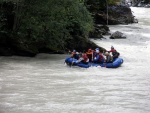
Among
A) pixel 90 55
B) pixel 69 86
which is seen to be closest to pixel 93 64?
pixel 90 55

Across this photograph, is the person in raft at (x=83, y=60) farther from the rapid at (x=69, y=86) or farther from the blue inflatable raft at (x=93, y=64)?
the rapid at (x=69, y=86)

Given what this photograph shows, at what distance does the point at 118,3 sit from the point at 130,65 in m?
25.4

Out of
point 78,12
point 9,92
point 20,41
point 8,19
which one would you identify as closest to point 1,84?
point 9,92

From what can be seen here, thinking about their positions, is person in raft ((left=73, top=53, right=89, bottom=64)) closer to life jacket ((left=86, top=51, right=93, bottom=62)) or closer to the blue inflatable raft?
the blue inflatable raft

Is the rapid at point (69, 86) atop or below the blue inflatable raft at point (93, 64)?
below

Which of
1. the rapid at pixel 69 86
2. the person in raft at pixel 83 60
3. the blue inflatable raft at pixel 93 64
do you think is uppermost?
the person in raft at pixel 83 60

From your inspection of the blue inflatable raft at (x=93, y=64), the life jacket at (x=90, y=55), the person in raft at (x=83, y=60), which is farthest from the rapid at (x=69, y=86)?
the life jacket at (x=90, y=55)

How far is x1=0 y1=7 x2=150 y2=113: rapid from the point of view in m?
10.5

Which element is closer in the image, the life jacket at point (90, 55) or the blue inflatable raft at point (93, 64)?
the blue inflatable raft at point (93, 64)

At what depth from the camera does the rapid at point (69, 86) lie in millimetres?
10453

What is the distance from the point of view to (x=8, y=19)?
62.1ft

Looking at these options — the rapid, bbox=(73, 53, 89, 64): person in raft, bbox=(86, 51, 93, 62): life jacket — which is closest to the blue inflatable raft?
bbox=(73, 53, 89, 64): person in raft

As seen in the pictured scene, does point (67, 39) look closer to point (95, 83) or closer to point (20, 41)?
point (20, 41)

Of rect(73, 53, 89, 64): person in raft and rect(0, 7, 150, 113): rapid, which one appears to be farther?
rect(73, 53, 89, 64): person in raft
